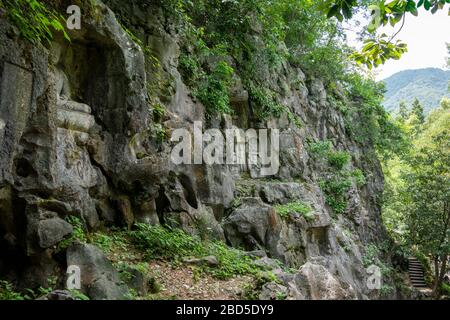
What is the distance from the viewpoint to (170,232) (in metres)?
8.18

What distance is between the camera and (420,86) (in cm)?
12925

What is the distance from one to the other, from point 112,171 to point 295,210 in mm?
6615

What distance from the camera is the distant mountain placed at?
10465cm

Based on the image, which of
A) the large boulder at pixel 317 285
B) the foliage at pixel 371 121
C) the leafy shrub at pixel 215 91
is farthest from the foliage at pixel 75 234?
the foliage at pixel 371 121

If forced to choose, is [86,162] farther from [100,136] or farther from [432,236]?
[432,236]

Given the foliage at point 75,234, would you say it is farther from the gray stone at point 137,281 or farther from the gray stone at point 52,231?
the gray stone at point 137,281

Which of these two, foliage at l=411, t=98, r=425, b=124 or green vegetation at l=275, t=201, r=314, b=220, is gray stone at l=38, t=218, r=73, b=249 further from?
foliage at l=411, t=98, r=425, b=124

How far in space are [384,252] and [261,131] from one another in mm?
11205

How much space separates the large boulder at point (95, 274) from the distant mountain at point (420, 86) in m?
92.9

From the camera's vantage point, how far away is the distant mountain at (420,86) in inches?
4120

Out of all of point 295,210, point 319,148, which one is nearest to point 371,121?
point 319,148

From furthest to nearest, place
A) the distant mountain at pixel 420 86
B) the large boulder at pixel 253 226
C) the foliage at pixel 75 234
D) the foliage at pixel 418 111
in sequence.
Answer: the distant mountain at pixel 420 86 → the foliage at pixel 418 111 → the large boulder at pixel 253 226 → the foliage at pixel 75 234

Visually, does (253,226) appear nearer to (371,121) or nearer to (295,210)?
(295,210)
